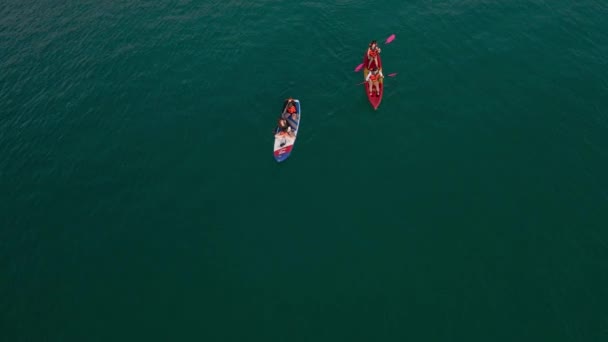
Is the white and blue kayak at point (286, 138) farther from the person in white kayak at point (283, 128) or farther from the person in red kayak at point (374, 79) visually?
the person in red kayak at point (374, 79)

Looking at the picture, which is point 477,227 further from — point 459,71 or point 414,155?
point 459,71

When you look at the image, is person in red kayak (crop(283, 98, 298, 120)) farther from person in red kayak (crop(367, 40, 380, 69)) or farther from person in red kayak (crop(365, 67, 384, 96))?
person in red kayak (crop(367, 40, 380, 69))

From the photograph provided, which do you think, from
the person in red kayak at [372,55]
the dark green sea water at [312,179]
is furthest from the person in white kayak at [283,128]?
the person in red kayak at [372,55]

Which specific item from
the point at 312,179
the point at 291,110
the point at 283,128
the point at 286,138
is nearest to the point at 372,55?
the point at 291,110

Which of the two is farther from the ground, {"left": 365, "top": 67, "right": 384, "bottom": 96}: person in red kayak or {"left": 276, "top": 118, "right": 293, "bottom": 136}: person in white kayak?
{"left": 365, "top": 67, "right": 384, "bottom": 96}: person in red kayak

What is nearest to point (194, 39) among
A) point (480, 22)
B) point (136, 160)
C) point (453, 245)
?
point (136, 160)

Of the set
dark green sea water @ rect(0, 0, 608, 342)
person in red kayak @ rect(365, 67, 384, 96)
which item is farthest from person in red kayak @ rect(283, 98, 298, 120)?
person in red kayak @ rect(365, 67, 384, 96)

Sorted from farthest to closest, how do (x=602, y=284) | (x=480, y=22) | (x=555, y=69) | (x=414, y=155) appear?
(x=480, y=22) < (x=555, y=69) < (x=414, y=155) < (x=602, y=284)

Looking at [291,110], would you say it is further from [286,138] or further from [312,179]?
[312,179]
